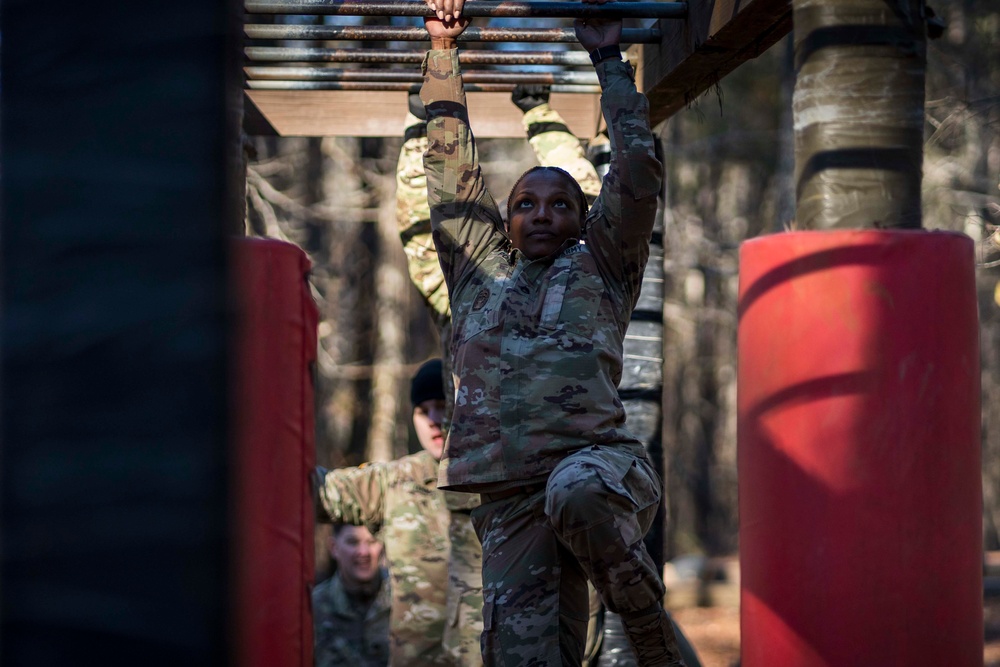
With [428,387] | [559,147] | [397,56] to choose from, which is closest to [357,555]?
[428,387]

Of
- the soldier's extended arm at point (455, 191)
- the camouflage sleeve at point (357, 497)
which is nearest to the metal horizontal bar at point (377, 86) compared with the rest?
the soldier's extended arm at point (455, 191)

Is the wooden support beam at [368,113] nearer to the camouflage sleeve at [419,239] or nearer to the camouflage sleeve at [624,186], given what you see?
the camouflage sleeve at [419,239]

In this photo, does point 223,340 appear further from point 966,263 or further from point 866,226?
point 966,263

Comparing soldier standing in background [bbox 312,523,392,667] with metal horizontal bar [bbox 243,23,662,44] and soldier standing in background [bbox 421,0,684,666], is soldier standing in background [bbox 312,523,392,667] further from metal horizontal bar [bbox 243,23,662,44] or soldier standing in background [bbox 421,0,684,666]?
soldier standing in background [bbox 421,0,684,666]

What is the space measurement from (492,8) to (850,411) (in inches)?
68.9

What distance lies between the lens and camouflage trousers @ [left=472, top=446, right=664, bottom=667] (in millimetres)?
2854

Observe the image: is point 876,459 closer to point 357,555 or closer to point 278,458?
point 278,458

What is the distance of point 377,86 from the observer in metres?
4.94

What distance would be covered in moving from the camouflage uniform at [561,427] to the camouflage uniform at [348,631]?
3380mm

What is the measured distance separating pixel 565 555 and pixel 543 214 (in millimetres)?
940

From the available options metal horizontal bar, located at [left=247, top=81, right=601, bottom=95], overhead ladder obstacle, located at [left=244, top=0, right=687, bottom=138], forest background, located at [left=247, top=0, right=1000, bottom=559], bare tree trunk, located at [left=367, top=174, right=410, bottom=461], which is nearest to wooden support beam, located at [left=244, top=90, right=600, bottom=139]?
overhead ladder obstacle, located at [left=244, top=0, right=687, bottom=138]

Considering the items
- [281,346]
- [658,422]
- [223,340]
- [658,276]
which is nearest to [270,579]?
[281,346]

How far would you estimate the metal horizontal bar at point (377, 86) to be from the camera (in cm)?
481

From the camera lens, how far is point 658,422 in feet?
16.6
